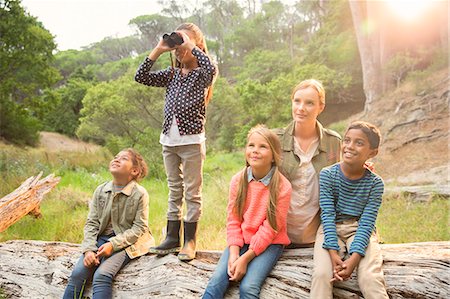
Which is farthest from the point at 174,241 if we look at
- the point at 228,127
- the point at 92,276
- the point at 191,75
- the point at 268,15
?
the point at 268,15

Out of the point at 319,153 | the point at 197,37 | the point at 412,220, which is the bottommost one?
the point at 412,220

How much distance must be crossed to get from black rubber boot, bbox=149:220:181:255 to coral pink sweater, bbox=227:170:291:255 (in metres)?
0.57

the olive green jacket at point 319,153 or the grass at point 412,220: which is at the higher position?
the olive green jacket at point 319,153

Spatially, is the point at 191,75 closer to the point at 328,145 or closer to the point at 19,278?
the point at 328,145

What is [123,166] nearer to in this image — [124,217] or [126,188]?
[126,188]

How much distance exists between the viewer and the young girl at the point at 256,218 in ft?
7.82

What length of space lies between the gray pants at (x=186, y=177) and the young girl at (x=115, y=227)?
0.24m

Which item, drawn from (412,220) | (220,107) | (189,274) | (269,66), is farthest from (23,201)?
(269,66)

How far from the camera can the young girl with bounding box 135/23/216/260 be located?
283cm

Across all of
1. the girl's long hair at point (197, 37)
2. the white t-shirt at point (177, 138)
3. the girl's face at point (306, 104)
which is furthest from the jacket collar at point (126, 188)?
the girl's face at point (306, 104)

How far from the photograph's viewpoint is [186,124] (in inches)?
112

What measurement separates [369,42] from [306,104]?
12.0 metres

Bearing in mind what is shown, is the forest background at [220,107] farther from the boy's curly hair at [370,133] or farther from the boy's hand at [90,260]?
the boy's curly hair at [370,133]

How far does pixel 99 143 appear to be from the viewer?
17688 mm
